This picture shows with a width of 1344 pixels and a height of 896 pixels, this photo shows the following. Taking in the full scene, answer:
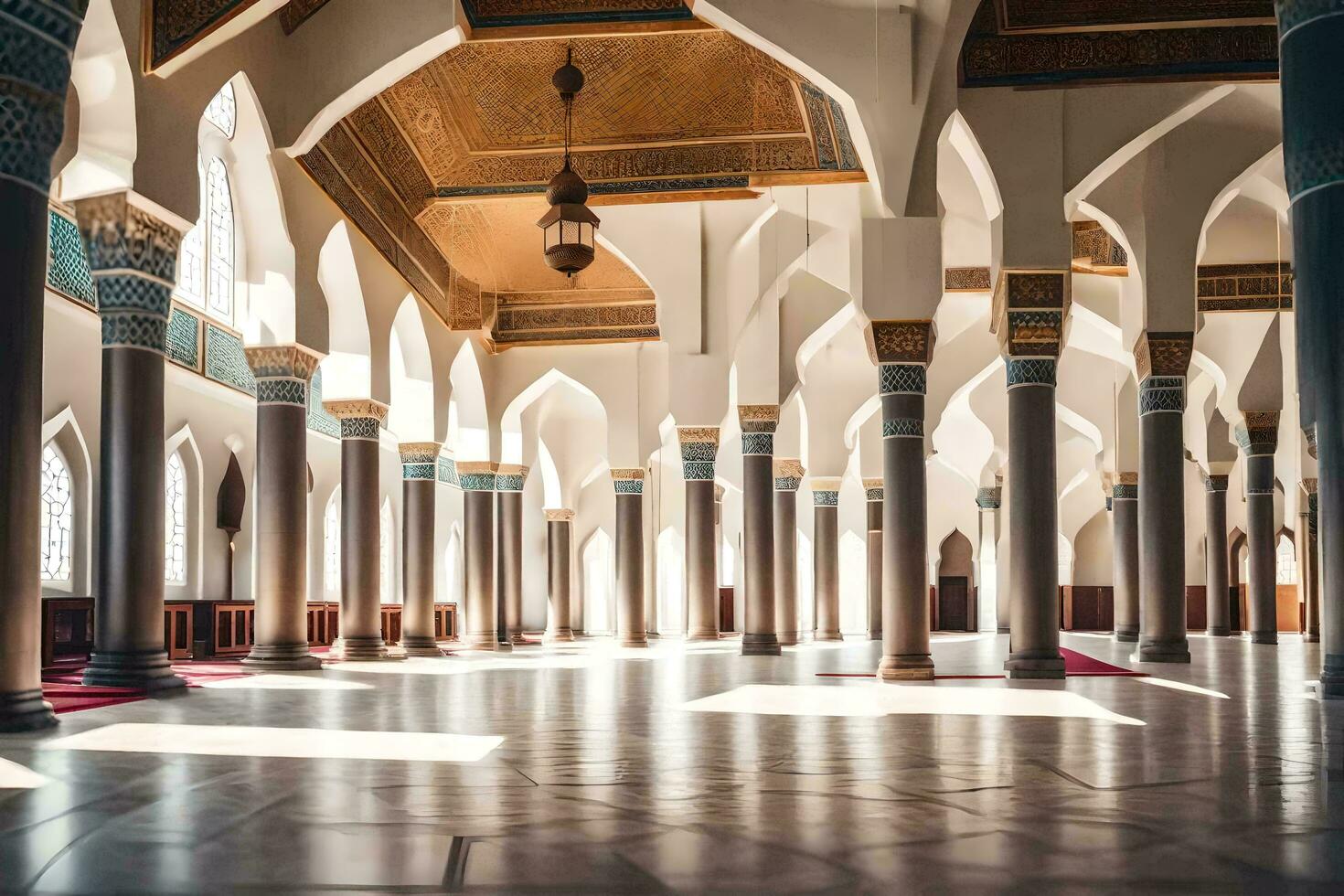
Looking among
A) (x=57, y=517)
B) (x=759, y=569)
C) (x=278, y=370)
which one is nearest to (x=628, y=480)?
(x=759, y=569)

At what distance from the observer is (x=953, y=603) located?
26.3 m

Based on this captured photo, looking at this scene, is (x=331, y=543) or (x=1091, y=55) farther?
(x=331, y=543)

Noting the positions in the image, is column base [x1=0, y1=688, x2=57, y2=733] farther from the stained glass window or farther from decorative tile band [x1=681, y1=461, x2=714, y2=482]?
decorative tile band [x1=681, y1=461, x2=714, y2=482]

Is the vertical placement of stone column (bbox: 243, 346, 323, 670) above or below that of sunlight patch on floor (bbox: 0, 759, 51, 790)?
above

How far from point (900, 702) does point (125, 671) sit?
4468 mm

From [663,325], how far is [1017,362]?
5.26m

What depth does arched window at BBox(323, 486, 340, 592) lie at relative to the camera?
17766 mm

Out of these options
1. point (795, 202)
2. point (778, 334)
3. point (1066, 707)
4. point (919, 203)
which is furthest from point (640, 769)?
point (778, 334)

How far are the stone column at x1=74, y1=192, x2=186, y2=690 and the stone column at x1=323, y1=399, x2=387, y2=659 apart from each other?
4.61 metres

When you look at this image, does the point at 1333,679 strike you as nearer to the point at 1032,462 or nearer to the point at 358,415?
the point at 1032,462

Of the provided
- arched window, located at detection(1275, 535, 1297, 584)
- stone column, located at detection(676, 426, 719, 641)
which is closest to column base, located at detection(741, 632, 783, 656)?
stone column, located at detection(676, 426, 719, 641)

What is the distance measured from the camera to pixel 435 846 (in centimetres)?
286

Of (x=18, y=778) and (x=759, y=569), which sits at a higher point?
(x=759, y=569)

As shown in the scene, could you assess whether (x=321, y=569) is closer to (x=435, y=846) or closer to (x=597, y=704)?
(x=597, y=704)
